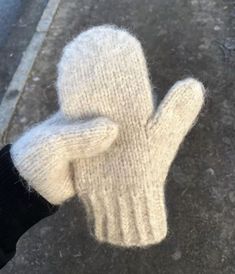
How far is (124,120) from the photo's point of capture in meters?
1.39

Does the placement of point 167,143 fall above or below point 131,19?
above

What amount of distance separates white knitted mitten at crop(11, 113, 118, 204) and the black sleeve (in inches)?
2.3

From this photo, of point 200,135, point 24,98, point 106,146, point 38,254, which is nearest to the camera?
point 106,146

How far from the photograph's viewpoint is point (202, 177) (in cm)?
219

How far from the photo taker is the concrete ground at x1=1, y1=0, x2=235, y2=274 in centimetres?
203

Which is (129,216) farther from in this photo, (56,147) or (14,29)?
(14,29)

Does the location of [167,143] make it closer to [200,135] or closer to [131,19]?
[200,135]

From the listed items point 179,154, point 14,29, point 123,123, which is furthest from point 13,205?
point 14,29

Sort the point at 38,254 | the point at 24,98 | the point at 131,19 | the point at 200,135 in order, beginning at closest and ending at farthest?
the point at 38,254 < the point at 200,135 < the point at 24,98 < the point at 131,19

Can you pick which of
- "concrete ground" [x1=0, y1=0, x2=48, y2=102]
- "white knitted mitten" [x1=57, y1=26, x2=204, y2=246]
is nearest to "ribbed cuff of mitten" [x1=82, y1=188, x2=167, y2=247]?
"white knitted mitten" [x1=57, y1=26, x2=204, y2=246]

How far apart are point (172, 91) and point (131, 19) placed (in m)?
1.57

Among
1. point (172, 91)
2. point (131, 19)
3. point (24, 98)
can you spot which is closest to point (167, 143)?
point (172, 91)

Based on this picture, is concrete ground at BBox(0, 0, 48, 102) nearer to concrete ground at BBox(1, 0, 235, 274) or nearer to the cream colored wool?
concrete ground at BBox(1, 0, 235, 274)

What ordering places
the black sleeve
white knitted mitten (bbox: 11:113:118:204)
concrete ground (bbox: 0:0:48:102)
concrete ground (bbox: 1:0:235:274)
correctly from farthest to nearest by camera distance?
concrete ground (bbox: 0:0:48:102), concrete ground (bbox: 1:0:235:274), the black sleeve, white knitted mitten (bbox: 11:113:118:204)
